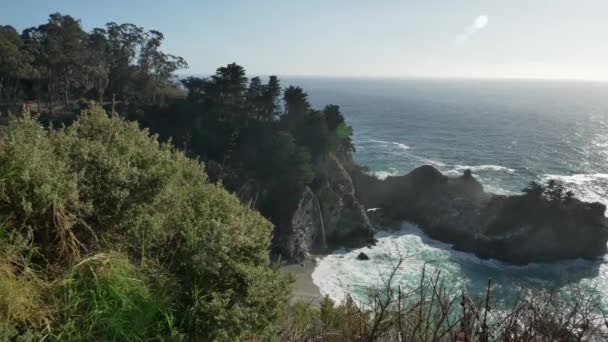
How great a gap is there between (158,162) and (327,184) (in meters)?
35.4

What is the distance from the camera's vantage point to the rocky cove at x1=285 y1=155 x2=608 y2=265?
38531 mm

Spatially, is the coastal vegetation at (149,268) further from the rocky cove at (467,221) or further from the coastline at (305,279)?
the rocky cove at (467,221)

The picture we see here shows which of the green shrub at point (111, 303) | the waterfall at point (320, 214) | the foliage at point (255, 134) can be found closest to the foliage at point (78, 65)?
the foliage at point (255, 134)

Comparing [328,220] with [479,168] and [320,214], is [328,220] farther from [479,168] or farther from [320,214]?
[479,168]

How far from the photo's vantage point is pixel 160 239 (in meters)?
7.46

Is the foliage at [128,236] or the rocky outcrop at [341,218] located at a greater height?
the foliage at [128,236]

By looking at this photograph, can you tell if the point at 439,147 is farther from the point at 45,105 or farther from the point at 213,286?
the point at 213,286

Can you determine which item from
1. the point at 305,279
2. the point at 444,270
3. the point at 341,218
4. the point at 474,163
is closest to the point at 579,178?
the point at 474,163

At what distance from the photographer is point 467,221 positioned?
4266cm

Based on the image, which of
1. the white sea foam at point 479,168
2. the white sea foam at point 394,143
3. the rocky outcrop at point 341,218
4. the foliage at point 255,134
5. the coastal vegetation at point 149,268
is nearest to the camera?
the coastal vegetation at point 149,268

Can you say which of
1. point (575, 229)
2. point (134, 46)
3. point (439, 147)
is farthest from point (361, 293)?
point (439, 147)

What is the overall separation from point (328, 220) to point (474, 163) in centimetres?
3697

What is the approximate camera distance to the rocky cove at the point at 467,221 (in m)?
38.5

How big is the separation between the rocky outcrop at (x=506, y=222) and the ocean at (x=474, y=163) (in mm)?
1398
